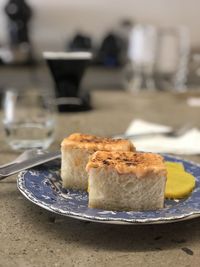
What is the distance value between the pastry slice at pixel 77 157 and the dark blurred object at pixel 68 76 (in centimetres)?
72

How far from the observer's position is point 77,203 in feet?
2.06

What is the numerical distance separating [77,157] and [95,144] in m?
0.03

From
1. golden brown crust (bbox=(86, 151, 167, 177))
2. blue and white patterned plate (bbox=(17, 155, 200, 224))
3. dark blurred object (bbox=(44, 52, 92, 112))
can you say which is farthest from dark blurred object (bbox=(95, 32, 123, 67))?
golden brown crust (bbox=(86, 151, 167, 177))

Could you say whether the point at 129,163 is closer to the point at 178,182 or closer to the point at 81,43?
the point at 178,182

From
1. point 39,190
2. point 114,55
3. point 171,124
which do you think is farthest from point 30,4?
point 39,190

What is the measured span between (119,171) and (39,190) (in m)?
0.12

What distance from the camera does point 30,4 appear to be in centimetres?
287

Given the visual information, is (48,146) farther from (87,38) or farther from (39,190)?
(87,38)

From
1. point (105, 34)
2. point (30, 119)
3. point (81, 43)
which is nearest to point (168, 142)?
point (30, 119)

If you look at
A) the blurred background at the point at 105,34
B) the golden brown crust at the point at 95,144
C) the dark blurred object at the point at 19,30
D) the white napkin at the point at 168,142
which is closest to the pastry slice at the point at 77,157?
the golden brown crust at the point at 95,144

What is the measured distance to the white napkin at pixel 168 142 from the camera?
1007mm

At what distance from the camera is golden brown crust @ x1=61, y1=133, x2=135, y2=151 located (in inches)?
27.1

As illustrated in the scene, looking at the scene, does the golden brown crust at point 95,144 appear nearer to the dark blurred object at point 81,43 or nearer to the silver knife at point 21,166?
the silver knife at point 21,166

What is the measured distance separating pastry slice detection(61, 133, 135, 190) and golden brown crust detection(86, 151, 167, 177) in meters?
0.05
